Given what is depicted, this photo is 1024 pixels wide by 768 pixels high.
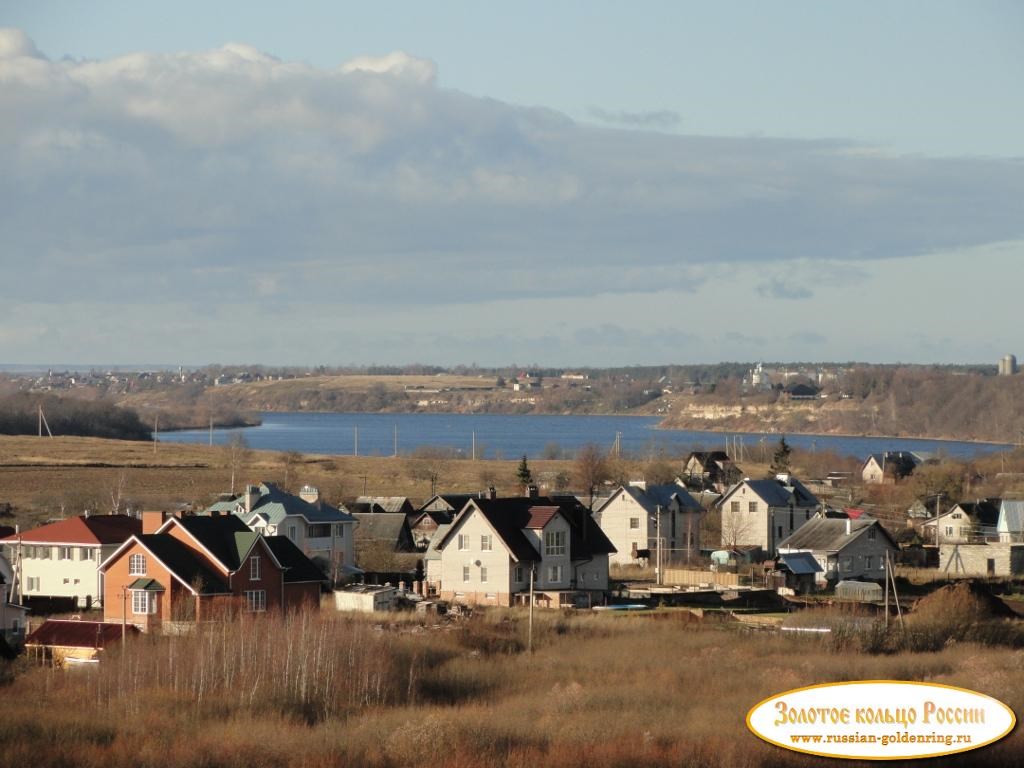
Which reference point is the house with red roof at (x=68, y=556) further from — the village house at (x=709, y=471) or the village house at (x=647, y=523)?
the village house at (x=709, y=471)

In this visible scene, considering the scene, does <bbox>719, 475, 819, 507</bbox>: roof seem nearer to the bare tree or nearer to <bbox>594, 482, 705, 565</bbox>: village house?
<bbox>594, 482, 705, 565</bbox>: village house

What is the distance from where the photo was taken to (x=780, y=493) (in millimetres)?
62219

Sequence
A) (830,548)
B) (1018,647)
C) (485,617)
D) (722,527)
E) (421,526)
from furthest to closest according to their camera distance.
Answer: (722,527) → (421,526) → (830,548) → (485,617) → (1018,647)

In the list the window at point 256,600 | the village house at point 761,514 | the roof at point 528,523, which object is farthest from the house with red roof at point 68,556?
the village house at point 761,514

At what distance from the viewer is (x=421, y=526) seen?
2302 inches

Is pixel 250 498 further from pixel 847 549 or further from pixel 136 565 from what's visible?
pixel 847 549

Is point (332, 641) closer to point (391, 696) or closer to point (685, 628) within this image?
point (391, 696)

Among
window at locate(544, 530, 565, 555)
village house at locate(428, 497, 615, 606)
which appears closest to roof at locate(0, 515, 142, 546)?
village house at locate(428, 497, 615, 606)

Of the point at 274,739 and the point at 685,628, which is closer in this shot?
the point at 274,739

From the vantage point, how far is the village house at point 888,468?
9794 cm

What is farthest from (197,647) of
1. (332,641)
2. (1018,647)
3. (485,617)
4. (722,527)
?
(722,527)

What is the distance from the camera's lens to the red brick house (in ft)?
124

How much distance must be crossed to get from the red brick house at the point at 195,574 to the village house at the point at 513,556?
6557 mm

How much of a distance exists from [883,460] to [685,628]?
65426 millimetres
